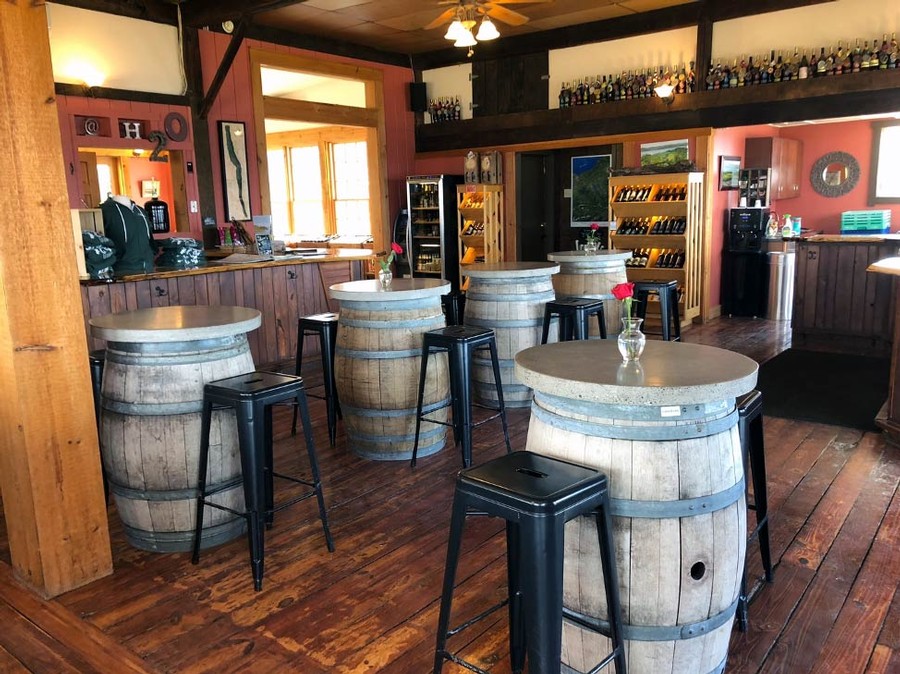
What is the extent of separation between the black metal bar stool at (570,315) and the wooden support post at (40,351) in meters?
2.81

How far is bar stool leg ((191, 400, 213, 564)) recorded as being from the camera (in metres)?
2.80

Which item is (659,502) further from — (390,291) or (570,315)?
(570,315)

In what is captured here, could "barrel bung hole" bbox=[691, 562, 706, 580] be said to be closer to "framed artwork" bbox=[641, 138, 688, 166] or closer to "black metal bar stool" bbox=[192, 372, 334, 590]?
"black metal bar stool" bbox=[192, 372, 334, 590]

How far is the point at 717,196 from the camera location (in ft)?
27.2

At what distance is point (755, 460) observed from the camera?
2.58 m

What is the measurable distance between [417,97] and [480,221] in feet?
6.69

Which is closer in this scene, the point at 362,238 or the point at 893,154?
the point at 893,154

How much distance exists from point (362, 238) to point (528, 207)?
10.8 ft

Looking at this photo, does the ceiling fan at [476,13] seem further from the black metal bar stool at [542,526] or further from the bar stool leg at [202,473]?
the black metal bar stool at [542,526]

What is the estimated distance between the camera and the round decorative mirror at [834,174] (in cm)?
966

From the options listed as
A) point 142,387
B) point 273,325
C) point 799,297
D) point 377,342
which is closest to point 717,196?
point 799,297

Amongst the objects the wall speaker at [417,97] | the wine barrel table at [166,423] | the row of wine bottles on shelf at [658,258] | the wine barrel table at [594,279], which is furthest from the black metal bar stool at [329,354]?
the wall speaker at [417,97]

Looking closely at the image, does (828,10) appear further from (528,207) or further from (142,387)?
(142,387)

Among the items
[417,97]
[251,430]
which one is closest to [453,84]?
[417,97]
